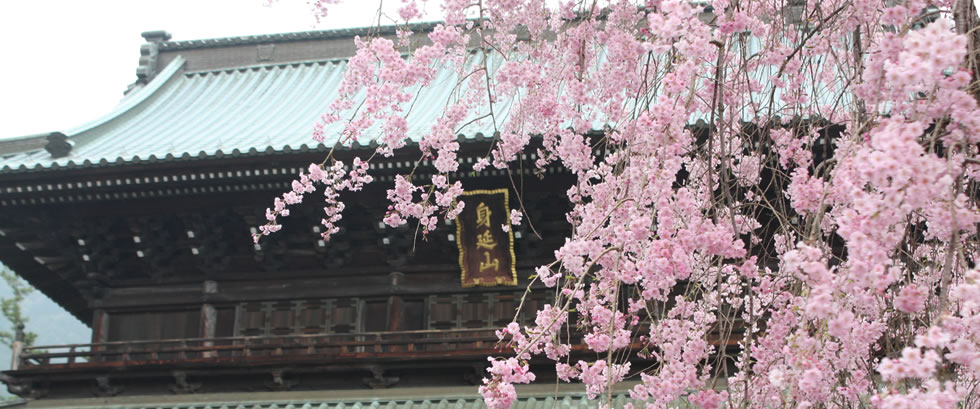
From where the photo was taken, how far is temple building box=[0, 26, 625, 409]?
8461 millimetres

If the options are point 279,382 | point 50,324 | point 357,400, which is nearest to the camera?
point 357,400

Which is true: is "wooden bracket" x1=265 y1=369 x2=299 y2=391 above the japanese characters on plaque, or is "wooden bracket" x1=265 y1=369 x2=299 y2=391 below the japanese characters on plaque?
below

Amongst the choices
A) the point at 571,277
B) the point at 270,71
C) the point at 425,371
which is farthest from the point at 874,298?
the point at 270,71

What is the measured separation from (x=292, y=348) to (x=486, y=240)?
1.93 metres

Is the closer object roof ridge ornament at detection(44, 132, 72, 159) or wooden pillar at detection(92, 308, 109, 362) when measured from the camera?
roof ridge ornament at detection(44, 132, 72, 159)

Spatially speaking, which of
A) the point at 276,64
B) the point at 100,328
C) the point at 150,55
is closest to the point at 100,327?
the point at 100,328

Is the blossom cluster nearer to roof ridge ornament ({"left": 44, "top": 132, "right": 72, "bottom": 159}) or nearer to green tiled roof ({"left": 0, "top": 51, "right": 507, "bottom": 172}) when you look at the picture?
green tiled roof ({"left": 0, "top": 51, "right": 507, "bottom": 172})

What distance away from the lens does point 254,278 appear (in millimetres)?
9414

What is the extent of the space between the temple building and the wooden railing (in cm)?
2

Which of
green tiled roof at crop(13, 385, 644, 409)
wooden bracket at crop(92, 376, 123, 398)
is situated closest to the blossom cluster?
green tiled roof at crop(13, 385, 644, 409)

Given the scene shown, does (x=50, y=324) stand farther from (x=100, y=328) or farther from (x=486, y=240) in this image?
(x=486, y=240)

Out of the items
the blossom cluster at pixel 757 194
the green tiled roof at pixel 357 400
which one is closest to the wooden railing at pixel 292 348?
the green tiled roof at pixel 357 400

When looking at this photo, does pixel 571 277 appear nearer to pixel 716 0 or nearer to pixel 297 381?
pixel 716 0

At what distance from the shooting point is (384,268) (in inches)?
363
